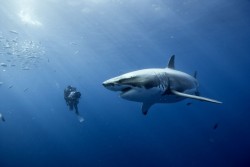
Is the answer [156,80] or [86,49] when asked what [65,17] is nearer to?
[86,49]

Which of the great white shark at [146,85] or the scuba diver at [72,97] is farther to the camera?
the scuba diver at [72,97]

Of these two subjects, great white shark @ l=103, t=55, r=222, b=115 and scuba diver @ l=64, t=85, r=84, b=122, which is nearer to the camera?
great white shark @ l=103, t=55, r=222, b=115

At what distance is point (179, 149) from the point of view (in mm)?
30234

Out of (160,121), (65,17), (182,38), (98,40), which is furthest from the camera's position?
(160,121)

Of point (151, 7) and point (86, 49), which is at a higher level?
point (86, 49)

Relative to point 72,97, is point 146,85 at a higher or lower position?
lower

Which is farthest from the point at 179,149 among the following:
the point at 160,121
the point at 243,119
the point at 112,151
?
the point at 160,121

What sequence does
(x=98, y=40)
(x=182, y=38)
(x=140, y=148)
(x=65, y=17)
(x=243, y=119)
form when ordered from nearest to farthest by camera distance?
(x=65, y=17)
(x=140, y=148)
(x=98, y=40)
(x=182, y=38)
(x=243, y=119)

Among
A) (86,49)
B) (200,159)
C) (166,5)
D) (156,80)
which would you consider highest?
(86,49)

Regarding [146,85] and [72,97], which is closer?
[146,85]

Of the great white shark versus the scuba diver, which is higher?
the scuba diver

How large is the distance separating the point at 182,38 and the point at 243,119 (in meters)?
15.9

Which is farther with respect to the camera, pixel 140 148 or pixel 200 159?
pixel 140 148

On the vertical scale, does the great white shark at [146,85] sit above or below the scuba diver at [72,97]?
below
